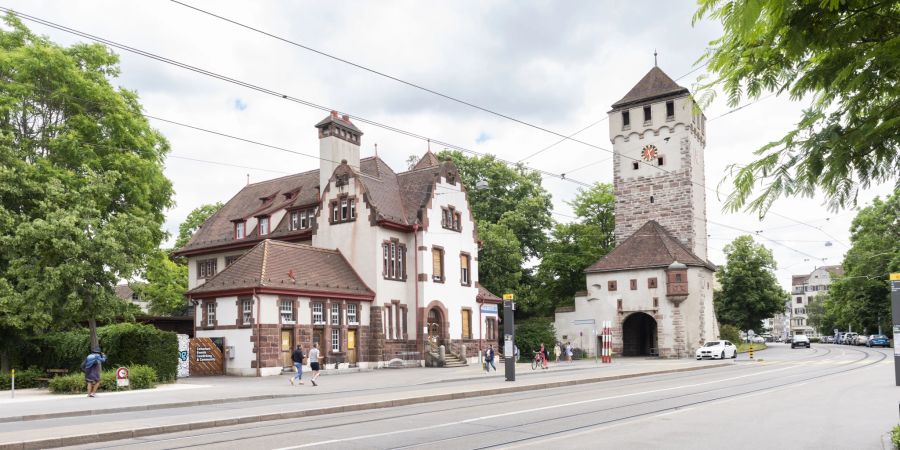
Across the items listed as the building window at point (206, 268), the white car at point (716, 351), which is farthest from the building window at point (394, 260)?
the white car at point (716, 351)

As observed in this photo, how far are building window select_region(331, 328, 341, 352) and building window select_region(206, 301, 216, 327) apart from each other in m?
5.79

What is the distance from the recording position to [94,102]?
33.8 meters

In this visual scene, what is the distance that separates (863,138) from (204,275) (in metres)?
49.6

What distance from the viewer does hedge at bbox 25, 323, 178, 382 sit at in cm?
2894

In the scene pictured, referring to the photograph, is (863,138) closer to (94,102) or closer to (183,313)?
(94,102)

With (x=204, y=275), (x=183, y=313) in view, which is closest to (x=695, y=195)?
(x=204, y=275)

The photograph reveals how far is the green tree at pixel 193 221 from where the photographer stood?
65.2 m

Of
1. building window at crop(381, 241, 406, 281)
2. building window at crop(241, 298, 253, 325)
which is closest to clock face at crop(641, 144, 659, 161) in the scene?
building window at crop(381, 241, 406, 281)

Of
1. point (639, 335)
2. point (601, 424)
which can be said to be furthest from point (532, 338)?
point (601, 424)

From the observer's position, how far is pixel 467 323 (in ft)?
155

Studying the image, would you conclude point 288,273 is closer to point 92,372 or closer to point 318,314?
point 318,314

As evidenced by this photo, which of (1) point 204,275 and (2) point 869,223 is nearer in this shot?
(1) point 204,275

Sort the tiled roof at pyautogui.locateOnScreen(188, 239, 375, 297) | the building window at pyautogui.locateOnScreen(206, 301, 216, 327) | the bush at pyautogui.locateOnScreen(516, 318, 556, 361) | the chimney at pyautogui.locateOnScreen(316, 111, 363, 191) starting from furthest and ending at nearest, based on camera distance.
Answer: the bush at pyautogui.locateOnScreen(516, 318, 556, 361)
the chimney at pyautogui.locateOnScreen(316, 111, 363, 191)
the building window at pyautogui.locateOnScreen(206, 301, 216, 327)
the tiled roof at pyautogui.locateOnScreen(188, 239, 375, 297)

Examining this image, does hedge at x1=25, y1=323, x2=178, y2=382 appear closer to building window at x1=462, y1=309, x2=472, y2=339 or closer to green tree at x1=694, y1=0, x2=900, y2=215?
building window at x1=462, y1=309, x2=472, y2=339
